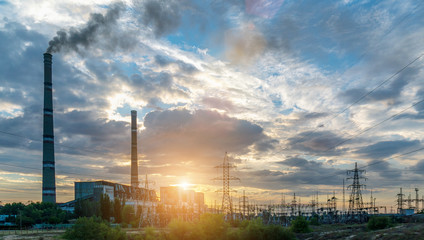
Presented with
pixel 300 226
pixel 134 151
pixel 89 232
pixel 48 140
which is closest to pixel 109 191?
pixel 134 151

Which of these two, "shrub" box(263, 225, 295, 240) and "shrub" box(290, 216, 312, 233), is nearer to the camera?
"shrub" box(263, 225, 295, 240)

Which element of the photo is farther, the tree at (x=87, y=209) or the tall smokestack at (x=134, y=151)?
the tall smokestack at (x=134, y=151)

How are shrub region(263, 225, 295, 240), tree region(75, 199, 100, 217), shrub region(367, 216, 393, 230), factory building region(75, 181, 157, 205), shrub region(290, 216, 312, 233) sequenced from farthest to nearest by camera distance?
factory building region(75, 181, 157, 205)
tree region(75, 199, 100, 217)
shrub region(290, 216, 312, 233)
shrub region(367, 216, 393, 230)
shrub region(263, 225, 295, 240)

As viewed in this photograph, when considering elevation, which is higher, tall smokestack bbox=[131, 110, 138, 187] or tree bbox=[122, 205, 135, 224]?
tall smokestack bbox=[131, 110, 138, 187]

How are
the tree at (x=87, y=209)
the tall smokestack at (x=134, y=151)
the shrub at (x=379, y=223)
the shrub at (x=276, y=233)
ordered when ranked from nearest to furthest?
the shrub at (x=276, y=233) → the shrub at (x=379, y=223) → the tree at (x=87, y=209) → the tall smokestack at (x=134, y=151)

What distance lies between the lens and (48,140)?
126312 mm

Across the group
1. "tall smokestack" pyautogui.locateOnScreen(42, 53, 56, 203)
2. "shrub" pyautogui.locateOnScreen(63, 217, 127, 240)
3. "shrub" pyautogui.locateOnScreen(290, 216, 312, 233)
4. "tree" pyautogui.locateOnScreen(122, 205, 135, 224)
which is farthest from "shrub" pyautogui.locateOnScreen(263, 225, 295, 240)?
"tall smokestack" pyautogui.locateOnScreen(42, 53, 56, 203)

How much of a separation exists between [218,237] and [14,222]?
68769 millimetres

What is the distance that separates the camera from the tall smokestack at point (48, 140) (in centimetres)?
12550

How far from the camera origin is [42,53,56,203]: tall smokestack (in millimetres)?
125500

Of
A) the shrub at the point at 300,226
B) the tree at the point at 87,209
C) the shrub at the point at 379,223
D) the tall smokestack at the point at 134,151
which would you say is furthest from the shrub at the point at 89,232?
the tall smokestack at the point at 134,151

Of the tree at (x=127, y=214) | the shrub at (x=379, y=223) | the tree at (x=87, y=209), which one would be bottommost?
the tree at (x=127, y=214)

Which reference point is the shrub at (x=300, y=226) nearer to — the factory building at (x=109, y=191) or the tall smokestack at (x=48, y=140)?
the factory building at (x=109, y=191)

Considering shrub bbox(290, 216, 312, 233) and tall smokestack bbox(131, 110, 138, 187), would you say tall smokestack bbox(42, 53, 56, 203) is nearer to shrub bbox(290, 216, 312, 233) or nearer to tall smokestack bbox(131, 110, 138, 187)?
tall smokestack bbox(131, 110, 138, 187)
